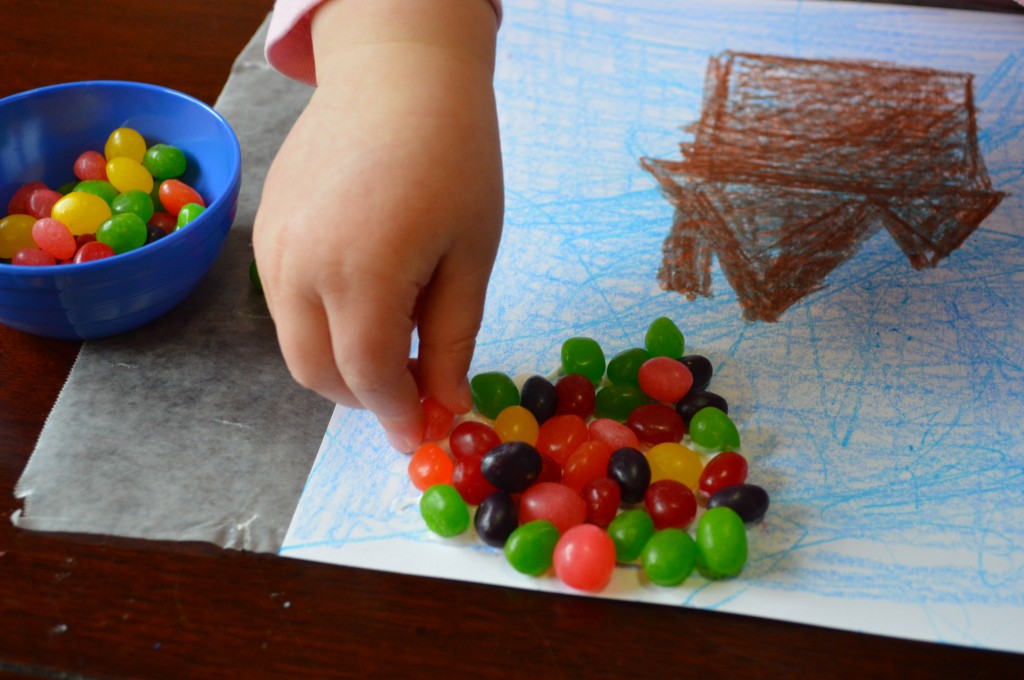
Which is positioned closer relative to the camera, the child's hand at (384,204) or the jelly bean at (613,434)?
the child's hand at (384,204)

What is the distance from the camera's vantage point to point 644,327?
825 millimetres

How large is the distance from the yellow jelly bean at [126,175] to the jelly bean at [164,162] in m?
0.01

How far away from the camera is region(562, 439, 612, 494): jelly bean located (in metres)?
0.69

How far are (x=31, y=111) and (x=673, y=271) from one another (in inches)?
24.2

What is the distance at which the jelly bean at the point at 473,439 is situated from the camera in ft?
2.28

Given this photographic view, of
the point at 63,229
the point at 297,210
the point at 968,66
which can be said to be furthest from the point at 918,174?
the point at 63,229

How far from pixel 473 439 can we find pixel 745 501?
0.20 meters

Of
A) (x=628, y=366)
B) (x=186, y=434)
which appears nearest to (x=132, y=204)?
(x=186, y=434)

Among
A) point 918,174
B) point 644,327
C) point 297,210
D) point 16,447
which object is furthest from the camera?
point 918,174

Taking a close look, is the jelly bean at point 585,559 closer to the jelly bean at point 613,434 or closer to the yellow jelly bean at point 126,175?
the jelly bean at point 613,434

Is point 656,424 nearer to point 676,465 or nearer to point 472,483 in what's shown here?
point 676,465

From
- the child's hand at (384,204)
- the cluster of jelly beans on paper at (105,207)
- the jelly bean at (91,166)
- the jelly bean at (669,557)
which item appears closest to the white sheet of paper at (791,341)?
the jelly bean at (669,557)

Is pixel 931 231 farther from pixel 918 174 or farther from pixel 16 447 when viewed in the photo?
pixel 16 447

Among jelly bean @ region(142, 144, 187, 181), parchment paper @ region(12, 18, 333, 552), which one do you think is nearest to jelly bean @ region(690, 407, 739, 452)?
parchment paper @ region(12, 18, 333, 552)
